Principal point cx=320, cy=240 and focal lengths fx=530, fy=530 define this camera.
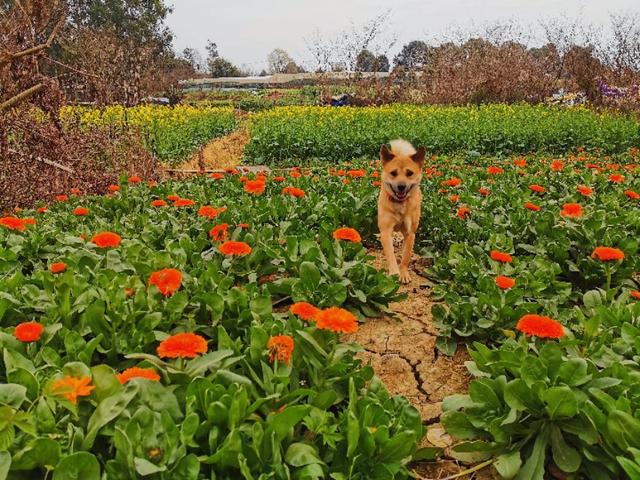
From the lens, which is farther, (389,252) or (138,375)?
(389,252)

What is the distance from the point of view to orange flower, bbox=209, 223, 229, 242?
10.7 ft

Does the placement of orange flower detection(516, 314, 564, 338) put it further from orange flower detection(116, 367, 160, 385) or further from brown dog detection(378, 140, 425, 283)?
brown dog detection(378, 140, 425, 283)

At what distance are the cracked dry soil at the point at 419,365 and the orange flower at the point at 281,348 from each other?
0.67 metres

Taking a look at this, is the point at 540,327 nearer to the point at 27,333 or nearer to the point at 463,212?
the point at 27,333

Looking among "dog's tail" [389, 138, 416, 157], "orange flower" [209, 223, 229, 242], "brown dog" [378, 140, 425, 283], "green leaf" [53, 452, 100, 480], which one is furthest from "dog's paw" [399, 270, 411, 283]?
"green leaf" [53, 452, 100, 480]

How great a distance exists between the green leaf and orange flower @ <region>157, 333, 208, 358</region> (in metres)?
0.44

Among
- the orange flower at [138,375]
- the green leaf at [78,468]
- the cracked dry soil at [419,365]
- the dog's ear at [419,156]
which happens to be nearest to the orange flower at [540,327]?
the cracked dry soil at [419,365]

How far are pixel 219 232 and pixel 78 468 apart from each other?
2117mm

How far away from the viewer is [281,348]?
1999 millimetres

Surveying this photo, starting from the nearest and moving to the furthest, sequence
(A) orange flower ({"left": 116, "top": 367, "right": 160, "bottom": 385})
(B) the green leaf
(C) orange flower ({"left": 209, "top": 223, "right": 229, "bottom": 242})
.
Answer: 1. (B) the green leaf
2. (A) orange flower ({"left": 116, "top": 367, "right": 160, "bottom": 385})
3. (C) orange flower ({"left": 209, "top": 223, "right": 229, "bottom": 242})

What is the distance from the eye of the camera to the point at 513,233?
14.3 ft

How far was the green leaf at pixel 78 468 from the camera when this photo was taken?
4.63ft

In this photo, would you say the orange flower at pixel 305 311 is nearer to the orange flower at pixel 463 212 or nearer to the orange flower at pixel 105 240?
the orange flower at pixel 105 240

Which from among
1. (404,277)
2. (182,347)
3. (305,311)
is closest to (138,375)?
(182,347)
